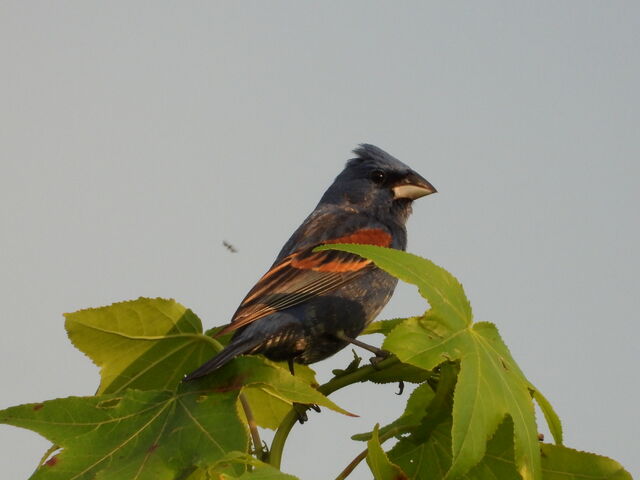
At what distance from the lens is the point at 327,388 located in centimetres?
399

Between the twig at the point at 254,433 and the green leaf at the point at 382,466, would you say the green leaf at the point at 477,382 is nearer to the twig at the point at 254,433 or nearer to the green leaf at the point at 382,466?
the green leaf at the point at 382,466

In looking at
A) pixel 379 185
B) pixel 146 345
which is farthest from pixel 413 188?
pixel 146 345

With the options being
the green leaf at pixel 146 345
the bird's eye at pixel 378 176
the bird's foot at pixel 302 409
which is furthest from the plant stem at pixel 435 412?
the bird's eye at pixel 378 176

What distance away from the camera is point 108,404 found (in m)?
3.93

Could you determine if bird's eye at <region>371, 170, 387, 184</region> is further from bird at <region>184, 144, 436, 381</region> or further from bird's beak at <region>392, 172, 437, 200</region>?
bird's beak at <region>392, 172, 437, 200</region>

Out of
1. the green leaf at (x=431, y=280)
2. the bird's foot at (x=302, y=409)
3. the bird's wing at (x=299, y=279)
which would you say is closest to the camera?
the green leaf at (x=431, y=280)

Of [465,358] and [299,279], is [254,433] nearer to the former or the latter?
[465,358]

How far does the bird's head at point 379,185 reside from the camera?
25.0ft

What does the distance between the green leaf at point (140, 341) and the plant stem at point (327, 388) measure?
A: 3.40 feet

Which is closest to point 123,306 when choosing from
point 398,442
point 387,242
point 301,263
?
point 398,442

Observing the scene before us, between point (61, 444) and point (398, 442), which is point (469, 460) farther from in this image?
point (61, 444)

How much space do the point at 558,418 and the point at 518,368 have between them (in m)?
0.32

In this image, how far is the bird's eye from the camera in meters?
7.69

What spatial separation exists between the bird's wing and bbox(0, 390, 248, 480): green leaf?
176 cm
